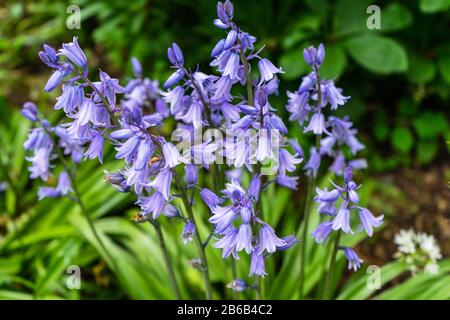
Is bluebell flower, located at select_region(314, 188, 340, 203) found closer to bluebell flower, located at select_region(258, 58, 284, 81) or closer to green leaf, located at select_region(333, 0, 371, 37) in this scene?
bluebell flower, located at select_region(258, 58, 284, 81)

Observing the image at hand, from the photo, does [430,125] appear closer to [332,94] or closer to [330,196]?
[332,94]

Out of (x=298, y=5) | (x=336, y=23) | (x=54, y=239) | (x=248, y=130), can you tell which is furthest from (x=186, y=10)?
(x=248, y=130)

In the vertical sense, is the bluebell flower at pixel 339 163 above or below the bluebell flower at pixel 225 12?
below

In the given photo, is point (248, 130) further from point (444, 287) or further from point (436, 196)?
point (436, 196)

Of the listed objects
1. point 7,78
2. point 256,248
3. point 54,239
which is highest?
point 7,78

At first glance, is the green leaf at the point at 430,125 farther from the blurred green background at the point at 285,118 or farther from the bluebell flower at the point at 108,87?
the bluebell flower at the point at 108,87

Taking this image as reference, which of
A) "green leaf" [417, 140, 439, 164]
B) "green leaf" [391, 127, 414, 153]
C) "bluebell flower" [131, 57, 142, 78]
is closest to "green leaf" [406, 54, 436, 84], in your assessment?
"green leaf" [391, 127, 414, 153]

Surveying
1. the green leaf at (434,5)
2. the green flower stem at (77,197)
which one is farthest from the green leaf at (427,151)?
the green flower stem at (77,197)
